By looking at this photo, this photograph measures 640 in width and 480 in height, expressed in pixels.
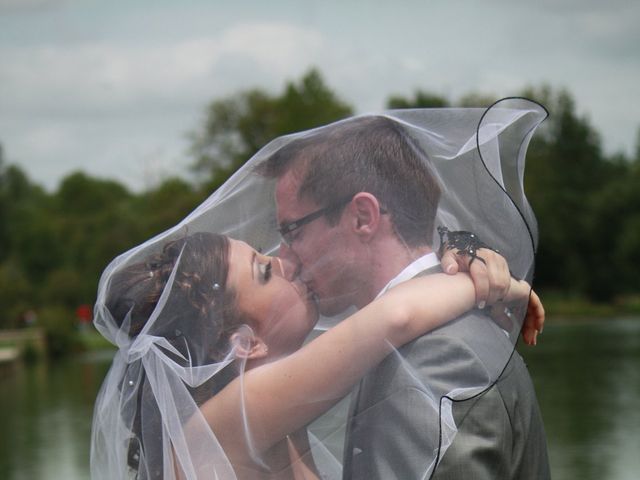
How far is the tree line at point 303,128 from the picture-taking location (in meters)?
51.1

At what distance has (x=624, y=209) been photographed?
53844mm

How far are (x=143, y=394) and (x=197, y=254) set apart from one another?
1.30 ft

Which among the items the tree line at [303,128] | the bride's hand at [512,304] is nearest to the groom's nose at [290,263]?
the bride's hand at [512,304]

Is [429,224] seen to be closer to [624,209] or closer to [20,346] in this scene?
[20,346]

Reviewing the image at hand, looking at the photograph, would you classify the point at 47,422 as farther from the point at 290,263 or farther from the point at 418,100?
the point at 418,100

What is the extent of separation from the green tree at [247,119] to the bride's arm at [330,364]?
168ft

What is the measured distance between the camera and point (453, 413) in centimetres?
219

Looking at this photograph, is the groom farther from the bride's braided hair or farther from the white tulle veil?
the bride's braided hair

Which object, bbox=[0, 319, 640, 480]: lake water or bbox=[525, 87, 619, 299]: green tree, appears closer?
bbox=[0, 319, 640, 480]: lake water

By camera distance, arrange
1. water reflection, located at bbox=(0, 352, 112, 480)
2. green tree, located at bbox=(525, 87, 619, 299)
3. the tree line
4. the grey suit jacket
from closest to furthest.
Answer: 1. the grey suit jacket
2. water reflection, located at bbox=(0, 352, 112, 480)
3. the tree line
4. green tree, located at bbox=(525, 87, 619, 299)

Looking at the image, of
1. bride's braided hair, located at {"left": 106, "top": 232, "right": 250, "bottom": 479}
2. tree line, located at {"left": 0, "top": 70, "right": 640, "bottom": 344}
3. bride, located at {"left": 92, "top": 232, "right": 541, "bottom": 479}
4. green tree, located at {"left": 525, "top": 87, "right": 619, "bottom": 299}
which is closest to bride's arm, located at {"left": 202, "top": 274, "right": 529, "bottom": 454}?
bride, located at {"left": 92, "top": 232, "right": 541, "bottom": 479}

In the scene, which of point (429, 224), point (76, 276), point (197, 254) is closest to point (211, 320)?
point (197, 254)

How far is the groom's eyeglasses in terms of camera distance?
2.45m

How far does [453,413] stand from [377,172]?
60 cm
